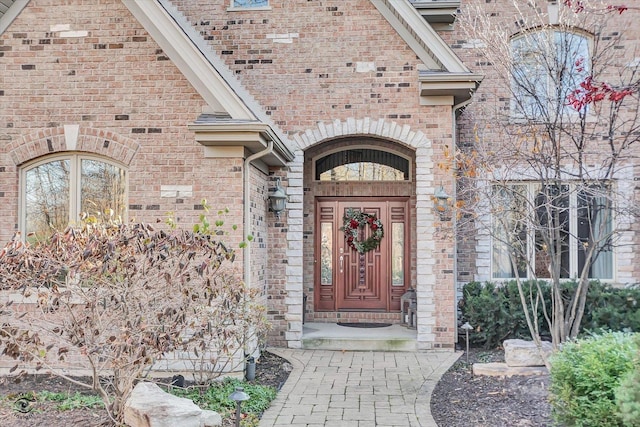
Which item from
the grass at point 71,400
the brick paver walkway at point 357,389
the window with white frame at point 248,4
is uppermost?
the window with white frame at point 248,4

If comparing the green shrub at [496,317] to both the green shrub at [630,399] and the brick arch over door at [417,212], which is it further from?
the green shrub at [630,399]

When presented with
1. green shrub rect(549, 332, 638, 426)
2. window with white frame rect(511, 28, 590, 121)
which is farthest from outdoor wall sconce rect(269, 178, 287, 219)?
green shrub rect(549, 332, 638, 426)

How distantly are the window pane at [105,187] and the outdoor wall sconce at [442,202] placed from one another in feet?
15.4

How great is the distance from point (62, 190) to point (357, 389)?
4.79m

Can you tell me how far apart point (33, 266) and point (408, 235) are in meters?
7.53

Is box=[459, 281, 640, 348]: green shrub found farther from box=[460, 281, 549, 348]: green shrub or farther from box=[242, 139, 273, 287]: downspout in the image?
box=[242, 139, 273, 287]: downspout

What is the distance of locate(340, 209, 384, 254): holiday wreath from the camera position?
11.3 meters

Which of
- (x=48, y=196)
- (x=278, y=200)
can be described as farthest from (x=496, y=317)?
(x=48, y=196)

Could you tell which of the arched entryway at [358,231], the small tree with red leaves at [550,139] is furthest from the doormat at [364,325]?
the small tree with red leaves at [550,139]

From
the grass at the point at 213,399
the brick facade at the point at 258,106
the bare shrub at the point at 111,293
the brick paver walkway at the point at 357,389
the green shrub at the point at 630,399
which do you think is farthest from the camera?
the brick facade at the point at 258,106

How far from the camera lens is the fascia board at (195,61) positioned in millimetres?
7320

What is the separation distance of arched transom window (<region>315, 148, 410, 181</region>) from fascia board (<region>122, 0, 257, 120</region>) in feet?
13.8

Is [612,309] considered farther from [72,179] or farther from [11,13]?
[11,13]

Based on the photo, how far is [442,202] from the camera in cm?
919
